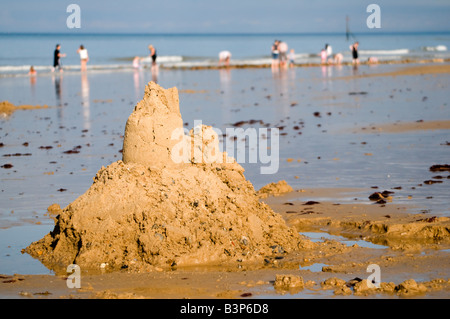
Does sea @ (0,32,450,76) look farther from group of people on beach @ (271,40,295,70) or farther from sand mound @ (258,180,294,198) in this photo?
sand mound @ (258,180,294,198)

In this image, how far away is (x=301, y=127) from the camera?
55.8 ft

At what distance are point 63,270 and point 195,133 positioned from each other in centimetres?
227

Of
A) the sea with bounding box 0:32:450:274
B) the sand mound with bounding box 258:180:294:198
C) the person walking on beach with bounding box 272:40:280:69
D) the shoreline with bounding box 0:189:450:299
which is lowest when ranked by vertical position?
the shoreline with bounding box 0:189:450:299

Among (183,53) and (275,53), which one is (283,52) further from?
(183,53)

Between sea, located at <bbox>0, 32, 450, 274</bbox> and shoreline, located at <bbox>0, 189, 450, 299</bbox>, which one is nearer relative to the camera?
shoreline, located at <bbox>0, 189, 450, 299</bbox>

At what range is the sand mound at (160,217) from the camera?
701cm

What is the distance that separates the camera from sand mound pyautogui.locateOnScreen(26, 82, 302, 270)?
7008 millimetres

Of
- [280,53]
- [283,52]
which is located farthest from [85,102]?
[280,53]

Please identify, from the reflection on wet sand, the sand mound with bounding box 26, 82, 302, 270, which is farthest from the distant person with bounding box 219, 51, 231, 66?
the sand mound with bounding box 26, 82, 302, 270

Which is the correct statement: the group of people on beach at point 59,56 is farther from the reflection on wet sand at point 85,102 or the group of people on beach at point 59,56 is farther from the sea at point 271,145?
the sea at point 271,145

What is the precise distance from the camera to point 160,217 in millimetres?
7121

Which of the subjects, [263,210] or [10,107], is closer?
[263,210]
